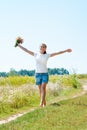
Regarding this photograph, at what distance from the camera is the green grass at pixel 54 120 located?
33.2 feet

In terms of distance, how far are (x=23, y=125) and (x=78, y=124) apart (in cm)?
118

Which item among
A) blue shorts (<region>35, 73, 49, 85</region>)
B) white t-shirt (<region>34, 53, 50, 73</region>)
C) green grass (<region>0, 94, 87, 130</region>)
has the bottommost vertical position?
green grass (<region>0, 94, 87, 130</region>)

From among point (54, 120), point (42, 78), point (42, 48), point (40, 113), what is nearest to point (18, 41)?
point (42, 48)

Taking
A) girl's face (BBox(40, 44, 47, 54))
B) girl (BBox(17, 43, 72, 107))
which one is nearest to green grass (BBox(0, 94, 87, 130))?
girl (BBox(17, 43, 72, 107))

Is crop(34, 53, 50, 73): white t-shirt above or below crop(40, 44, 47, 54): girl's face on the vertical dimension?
below

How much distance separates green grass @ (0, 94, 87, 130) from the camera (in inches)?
399

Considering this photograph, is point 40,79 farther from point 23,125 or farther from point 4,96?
point 23,125

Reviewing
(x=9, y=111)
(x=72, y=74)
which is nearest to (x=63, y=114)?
Answer: (x=9, y=111)

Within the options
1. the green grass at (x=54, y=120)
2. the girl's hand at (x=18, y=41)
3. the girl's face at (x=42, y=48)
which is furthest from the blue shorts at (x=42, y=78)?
the girl's hand at (x=18, y=41)

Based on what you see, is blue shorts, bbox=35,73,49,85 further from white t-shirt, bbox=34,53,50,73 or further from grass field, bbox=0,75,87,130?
grass field, bbox=0,75,87,130

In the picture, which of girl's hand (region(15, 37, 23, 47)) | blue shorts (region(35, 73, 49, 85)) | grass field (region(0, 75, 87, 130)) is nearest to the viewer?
grass field (region(0, 75, 87, 130))

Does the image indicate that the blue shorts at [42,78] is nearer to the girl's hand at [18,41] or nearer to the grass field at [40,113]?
the grass field at [40,113]

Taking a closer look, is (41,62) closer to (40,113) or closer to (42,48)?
(42,48)

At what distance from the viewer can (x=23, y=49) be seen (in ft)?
46.9
